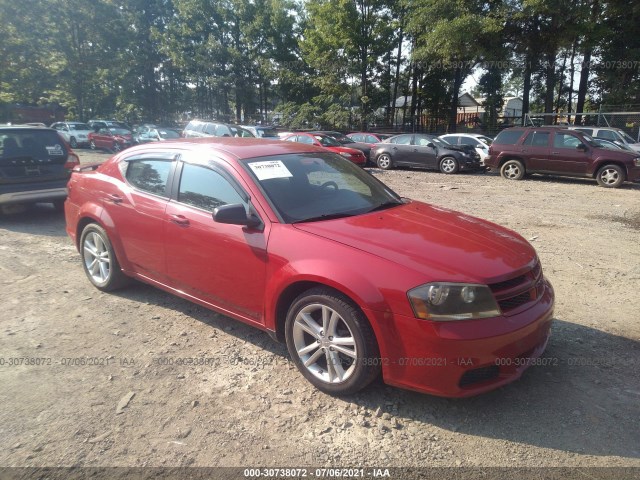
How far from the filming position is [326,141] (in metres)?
18.9

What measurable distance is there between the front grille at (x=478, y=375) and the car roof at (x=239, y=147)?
2337 mm

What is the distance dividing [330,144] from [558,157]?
8440 millimetres

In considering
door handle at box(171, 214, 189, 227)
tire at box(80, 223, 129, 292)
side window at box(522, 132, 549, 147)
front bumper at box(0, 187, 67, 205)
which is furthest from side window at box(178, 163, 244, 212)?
side window at box(522, 132, 549, 147)

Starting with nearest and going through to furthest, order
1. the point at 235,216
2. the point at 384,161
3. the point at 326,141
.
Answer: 1. the point at 235,216
2. the point at 384,161
3. the point at 326,141

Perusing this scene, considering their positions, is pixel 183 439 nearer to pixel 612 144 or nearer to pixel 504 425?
pixel 504 425

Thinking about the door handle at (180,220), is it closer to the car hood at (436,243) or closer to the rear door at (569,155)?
the car hood at (436,243)

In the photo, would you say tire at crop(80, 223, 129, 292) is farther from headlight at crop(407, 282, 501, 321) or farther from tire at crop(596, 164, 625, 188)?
tire at crop(596, 164, 625, 188)

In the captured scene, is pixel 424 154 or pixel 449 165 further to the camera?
pixel 424 154

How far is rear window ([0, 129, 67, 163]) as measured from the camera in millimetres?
7656

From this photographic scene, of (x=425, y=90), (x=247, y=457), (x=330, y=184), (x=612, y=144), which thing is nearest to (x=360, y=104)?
(x=425, y=90)

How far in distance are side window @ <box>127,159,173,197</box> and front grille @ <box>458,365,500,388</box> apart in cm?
291

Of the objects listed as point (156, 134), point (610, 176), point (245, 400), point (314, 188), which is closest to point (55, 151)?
point (314, 188)

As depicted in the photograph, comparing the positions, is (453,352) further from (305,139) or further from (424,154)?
(305,139)

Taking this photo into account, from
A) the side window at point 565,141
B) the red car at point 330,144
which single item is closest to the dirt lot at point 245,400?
the side window at point 565,141
